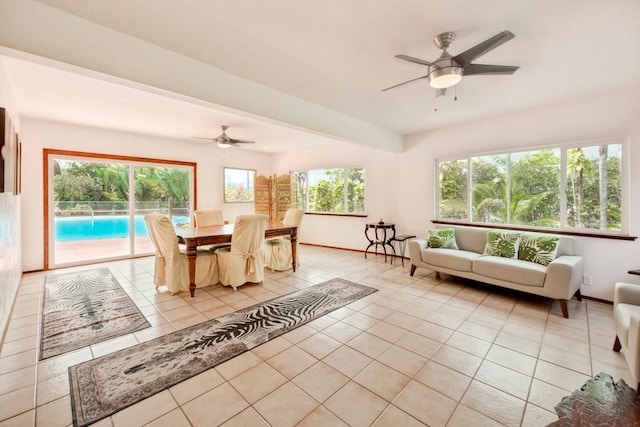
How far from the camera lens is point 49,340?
7.72 ft

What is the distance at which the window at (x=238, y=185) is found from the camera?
6982 mm

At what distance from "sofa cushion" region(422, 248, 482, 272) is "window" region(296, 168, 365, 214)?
236 centimetres

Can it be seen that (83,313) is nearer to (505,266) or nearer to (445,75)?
(445,75)

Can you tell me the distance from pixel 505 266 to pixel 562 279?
0.53 m

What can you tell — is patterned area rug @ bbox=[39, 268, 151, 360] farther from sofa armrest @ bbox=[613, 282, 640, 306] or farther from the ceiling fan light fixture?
sofa armrest @ bbox=[613, 282, 640, 306]

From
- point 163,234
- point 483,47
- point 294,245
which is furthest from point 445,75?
point 163,234

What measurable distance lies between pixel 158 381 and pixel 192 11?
2.55 meters

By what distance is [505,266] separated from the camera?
3246mm

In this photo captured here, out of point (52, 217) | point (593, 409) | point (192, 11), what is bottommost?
point (593, 409)

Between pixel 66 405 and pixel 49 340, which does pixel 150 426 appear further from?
pixel 49 340

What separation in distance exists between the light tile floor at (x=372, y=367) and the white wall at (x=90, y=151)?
1682mm

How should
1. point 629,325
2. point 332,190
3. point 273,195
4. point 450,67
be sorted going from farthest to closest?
point 273,195
point 332,190
point 450,67
point 629,325

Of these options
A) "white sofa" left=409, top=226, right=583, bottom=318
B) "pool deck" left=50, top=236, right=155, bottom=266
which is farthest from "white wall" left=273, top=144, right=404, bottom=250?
"pool deck" left=50, top=236, right=155, bottom=266

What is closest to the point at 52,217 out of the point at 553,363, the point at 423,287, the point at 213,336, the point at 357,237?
the point at 213,336
